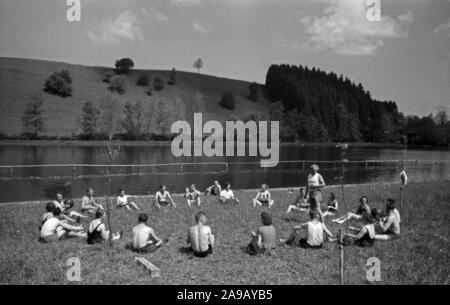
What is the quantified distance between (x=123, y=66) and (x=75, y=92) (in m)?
32.0

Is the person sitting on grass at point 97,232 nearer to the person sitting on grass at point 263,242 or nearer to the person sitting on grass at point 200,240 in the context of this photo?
the person sitting on grass at point 200,240

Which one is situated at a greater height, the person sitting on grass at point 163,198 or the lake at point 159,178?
the person sitting on grass at point 163,198

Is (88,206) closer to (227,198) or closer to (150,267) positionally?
(227,198)

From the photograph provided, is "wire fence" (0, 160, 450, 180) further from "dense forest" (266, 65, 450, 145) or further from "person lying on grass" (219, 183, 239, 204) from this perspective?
"dense forest" (266, 65, 450, 145)

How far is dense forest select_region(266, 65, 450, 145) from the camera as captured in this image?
104000mm

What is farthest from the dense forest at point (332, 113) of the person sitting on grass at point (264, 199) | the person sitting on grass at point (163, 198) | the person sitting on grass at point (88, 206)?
the person sitting on grass at point (88, 206)

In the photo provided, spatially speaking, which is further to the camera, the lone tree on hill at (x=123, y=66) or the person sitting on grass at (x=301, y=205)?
the lone tree on hill at (x=123, y=66)

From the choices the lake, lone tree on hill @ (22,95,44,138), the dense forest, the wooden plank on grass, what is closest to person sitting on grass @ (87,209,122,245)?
the wooden plank on grass

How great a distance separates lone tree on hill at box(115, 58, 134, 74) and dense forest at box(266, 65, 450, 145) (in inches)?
2124

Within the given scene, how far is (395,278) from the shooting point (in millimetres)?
8836

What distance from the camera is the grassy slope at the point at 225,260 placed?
28.7ft

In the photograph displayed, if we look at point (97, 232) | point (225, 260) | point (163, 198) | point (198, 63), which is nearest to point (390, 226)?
point (225, 260)

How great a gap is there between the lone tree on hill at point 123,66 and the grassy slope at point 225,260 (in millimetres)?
134027

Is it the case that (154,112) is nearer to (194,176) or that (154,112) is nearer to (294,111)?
(294,111)
